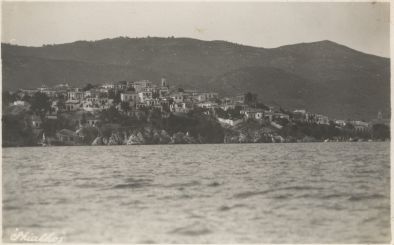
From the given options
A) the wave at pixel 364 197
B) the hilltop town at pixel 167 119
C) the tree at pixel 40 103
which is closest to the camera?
the wave at pixel 364 197

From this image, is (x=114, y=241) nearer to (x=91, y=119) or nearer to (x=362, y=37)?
(x=362, y=37)

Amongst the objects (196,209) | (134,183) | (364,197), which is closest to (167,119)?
(134,183)

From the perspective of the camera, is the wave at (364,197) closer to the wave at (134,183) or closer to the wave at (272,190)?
the wave at (272,190)

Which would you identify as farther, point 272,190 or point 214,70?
point 214,70

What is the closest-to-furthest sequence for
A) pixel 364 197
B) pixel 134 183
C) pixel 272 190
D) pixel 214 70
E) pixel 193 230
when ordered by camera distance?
pixel 193 230, pixel 364 197, pixel 272 190, pixel 134 183, pixel 214 70

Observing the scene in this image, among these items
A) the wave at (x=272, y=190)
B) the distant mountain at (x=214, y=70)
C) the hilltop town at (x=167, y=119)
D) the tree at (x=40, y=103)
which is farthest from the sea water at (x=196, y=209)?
the distant mountain at (x=214, y=70)

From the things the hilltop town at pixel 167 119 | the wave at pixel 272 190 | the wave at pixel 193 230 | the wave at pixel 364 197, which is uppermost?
the hilltop town at pixel 167 119

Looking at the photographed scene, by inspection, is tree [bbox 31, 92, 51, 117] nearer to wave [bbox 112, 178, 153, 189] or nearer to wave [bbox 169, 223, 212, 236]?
wave [bbox 112, 178, 153, 189]

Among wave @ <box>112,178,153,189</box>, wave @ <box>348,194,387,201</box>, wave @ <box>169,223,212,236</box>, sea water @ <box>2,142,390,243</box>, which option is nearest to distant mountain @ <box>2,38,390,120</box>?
wave @ <box>112,178,153,189</box>

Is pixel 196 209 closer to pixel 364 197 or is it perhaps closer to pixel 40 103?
pixel 364 197
